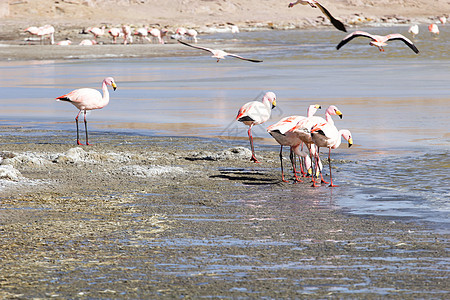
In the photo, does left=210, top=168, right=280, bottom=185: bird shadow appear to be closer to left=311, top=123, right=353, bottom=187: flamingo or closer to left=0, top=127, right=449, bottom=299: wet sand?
left=0, top=127, right=449, bottom=299: wet sand

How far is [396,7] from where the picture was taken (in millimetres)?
126438

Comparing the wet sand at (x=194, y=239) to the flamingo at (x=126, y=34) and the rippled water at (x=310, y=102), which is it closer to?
the rippled water at (x=310, y=102)

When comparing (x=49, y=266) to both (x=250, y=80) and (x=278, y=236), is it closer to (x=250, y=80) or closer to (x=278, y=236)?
(x=278, y=236)

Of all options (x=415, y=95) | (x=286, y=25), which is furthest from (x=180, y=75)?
(x=286, y=25)

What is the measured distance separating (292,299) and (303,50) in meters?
34.7

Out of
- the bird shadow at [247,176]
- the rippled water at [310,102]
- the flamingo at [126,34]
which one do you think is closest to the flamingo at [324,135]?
the rippled water at [310,102]

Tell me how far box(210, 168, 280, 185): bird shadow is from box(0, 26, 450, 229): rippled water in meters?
0.90

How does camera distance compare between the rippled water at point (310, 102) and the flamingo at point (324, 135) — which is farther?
the rippled water at point (310, 102)

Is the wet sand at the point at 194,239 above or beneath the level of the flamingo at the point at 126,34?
above

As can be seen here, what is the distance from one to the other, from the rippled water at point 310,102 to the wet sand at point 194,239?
2.74 feet

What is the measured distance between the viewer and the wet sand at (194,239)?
5.62 m

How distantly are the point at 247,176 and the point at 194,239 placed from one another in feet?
11.9

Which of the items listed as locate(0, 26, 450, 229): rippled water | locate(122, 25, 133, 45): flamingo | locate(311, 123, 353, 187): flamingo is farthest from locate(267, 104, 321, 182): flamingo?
locate(122, 25, 133, 45): flamingo

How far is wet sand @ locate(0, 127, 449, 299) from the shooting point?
5.62 m
